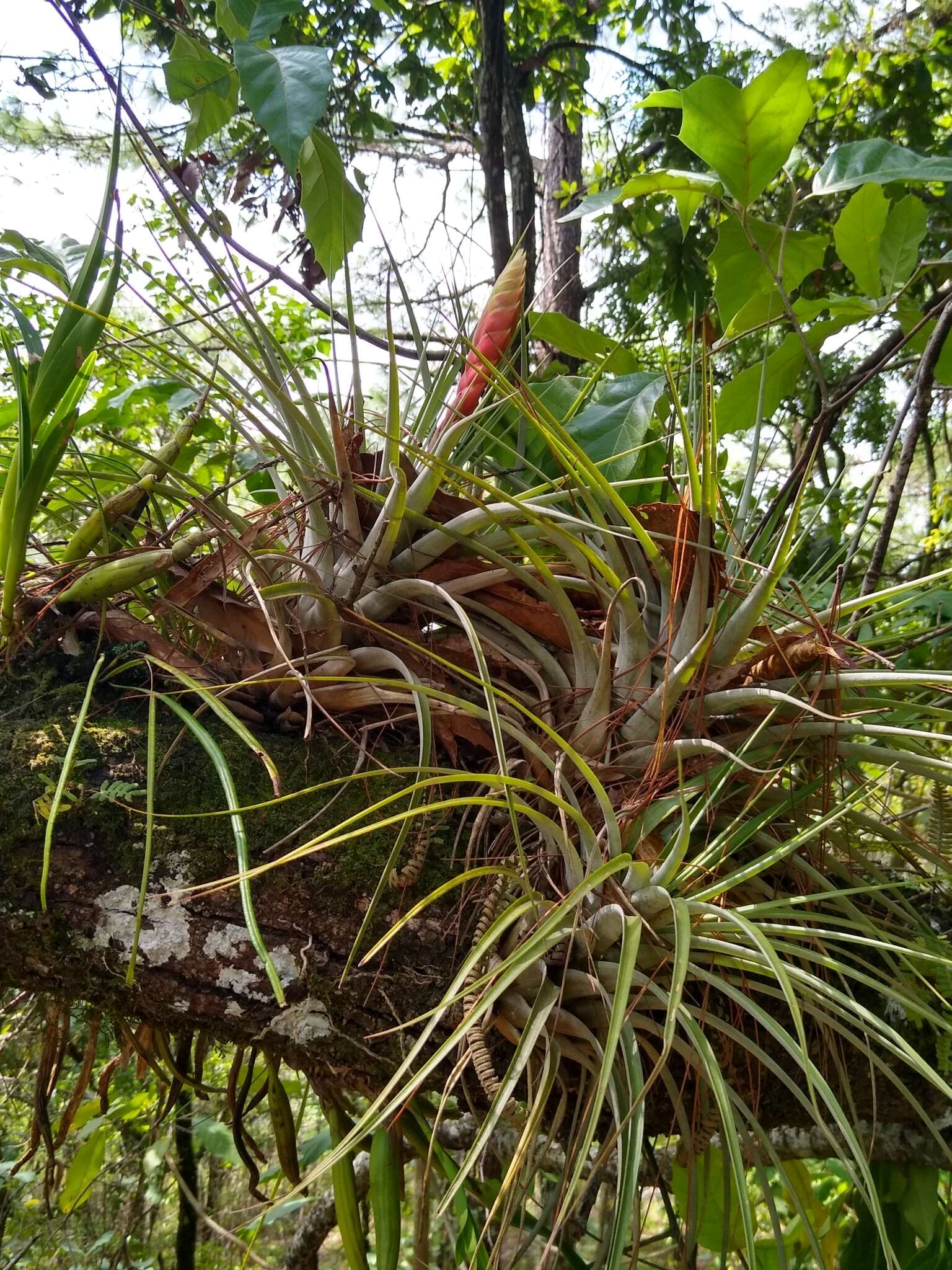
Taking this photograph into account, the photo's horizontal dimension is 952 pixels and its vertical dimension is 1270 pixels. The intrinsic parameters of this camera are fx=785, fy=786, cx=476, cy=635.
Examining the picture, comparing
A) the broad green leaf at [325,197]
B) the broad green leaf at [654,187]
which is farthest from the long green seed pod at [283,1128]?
the broad green leaf at [654,187]

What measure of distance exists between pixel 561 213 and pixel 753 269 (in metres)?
1.32

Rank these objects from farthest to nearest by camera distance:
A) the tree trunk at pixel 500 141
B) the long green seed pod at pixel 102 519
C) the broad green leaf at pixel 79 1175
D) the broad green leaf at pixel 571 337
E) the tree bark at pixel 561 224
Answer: the tree bark at pixel 561 224 → the tree trunk at pixel 500 141 → the broad green leaf at pixel 79 1175 → the broad green leaf at pixel 571 337 → the long green seed pod at pixel 102 519

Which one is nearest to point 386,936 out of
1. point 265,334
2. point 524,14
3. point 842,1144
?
point 265,334

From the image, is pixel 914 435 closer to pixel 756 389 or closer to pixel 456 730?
pixel 756 389

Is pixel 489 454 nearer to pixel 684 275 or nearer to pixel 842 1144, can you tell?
pixel 842 1144

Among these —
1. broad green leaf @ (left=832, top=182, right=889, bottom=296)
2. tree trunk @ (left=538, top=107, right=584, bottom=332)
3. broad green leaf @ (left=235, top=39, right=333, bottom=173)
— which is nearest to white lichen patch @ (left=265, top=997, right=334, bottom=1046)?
broad green leaf @ (left=235, top=39, right=333, bottom=173)

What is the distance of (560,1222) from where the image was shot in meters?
0.43

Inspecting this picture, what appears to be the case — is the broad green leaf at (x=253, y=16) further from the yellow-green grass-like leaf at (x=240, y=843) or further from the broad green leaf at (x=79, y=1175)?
the broad green leaf at (x=79, y=1175)

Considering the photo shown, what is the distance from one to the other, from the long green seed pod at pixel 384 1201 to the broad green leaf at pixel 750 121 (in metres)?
0.89

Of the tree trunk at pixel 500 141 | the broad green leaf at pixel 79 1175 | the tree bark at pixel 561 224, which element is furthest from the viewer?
the tree bark at pixel 561 224

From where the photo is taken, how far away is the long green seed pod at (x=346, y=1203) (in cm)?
73

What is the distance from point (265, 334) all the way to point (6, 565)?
0.89 ft

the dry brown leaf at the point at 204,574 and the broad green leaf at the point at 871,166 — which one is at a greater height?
the broad green leaf at the point at 871,166

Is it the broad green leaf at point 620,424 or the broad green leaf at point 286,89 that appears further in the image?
the broad green leaf at point 620,424
